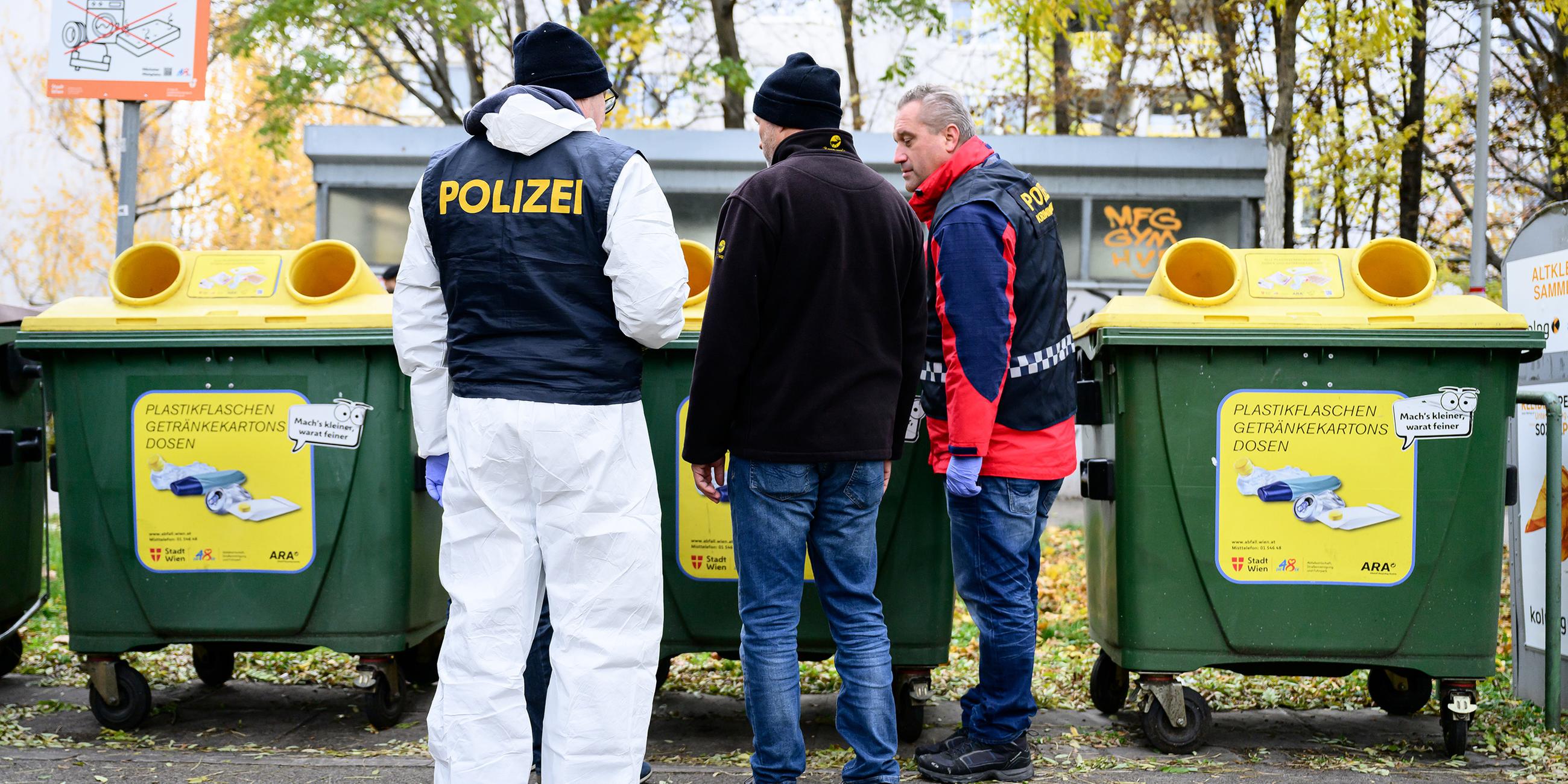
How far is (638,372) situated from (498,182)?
21.0 inches

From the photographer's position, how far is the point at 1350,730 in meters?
4.14

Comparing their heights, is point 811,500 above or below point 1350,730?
above

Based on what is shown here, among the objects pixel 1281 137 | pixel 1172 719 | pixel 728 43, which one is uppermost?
pixel 728 43

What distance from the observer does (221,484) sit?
12.8ft

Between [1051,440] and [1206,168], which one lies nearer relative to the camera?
[1051,440]

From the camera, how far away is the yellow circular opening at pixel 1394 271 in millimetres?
3781

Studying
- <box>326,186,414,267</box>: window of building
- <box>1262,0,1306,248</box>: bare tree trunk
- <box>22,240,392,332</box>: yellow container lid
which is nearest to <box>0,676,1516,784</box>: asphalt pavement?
<box>22,240,392,332</box>: yellow container lid

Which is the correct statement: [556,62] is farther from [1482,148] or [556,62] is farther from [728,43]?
[1482,148]

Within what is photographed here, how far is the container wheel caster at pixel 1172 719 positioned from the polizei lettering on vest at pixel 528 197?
225 cm

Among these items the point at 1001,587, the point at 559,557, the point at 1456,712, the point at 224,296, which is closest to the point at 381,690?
the point at 224,296

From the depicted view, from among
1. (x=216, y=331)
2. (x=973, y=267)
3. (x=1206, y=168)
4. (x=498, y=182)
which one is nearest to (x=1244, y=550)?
(x=973, y=267)

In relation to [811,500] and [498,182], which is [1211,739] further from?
[498,182]

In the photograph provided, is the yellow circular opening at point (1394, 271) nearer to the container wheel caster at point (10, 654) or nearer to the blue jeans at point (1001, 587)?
the blue jeans at point (1001, 587)

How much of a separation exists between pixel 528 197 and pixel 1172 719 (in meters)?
2.44
